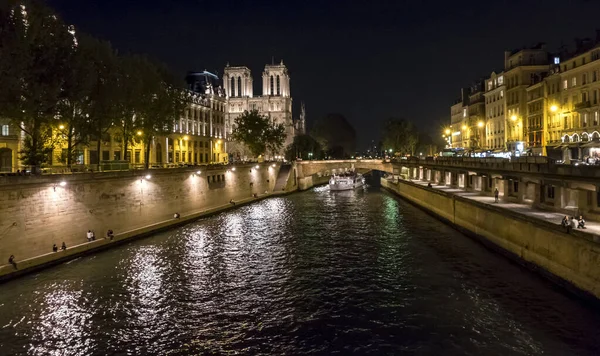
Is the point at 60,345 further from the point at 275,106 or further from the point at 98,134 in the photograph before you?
the point at 275,106

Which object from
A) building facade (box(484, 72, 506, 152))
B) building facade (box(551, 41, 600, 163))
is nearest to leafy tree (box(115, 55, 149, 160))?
building facade (box(551, 41, 600, 163))

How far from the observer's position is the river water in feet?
62.3

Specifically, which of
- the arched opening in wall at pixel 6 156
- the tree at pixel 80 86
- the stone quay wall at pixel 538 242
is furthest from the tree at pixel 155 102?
the stone quay wall at pixel 538 242

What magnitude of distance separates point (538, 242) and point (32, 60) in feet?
107

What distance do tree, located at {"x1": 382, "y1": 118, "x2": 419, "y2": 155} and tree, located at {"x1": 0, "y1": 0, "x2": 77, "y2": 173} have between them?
12094 cm

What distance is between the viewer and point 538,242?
27.7 m

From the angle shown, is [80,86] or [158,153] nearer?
[80,86]

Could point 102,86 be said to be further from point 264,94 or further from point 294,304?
point 264,94

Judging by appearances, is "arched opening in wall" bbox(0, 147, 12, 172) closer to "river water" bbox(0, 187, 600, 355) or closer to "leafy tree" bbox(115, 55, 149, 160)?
"leafy tree" bbox(115, 55, 149, 160)

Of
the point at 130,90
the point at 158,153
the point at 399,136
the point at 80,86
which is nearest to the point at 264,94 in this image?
the point at 399,136

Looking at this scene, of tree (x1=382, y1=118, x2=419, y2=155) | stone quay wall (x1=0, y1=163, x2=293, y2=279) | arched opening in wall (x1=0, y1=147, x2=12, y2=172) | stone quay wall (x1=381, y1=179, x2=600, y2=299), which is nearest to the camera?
stone quay wall (x1=381, y1=179, x2=600, y2=299)

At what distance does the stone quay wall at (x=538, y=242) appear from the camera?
882 inches

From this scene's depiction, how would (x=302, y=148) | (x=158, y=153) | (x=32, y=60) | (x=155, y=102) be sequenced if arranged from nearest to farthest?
(x=32, y=60) → (x=155, y=102) → (x=158, y=153) → (x=302, y=148)

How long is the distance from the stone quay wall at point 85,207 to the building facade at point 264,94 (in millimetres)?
104759
